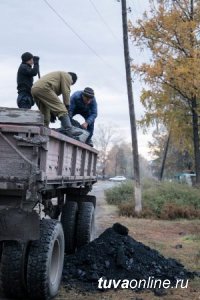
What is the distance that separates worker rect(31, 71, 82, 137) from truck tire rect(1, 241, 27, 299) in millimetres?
2204

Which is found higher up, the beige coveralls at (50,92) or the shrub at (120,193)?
the beige coveralls at (50,92)

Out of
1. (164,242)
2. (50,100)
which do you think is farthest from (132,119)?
(50,100)

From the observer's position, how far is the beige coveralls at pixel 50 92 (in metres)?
7.34

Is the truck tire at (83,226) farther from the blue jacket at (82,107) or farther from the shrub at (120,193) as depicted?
the shrub at (120,193)

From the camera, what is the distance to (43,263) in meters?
5.50

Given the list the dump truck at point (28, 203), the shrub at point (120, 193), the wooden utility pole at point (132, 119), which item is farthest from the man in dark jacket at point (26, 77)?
the shrub at point (120, 193)

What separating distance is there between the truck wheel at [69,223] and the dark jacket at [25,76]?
7.15ft

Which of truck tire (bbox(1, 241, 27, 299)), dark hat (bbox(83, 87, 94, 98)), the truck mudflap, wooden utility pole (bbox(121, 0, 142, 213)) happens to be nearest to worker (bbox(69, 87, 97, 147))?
dark hat (bbox(83, 87, 94, 98))

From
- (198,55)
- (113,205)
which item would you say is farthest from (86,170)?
(113,205)

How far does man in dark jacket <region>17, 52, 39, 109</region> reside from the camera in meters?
8.80

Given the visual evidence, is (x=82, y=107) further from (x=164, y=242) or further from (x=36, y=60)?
(x=164, y=242)

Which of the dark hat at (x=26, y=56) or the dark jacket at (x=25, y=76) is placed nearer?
the dark hat at (x=26, y=56)

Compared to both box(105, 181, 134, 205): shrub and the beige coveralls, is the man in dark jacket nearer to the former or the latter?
the beige coveralls

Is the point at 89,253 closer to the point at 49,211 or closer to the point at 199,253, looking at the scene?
the point at 49,211
